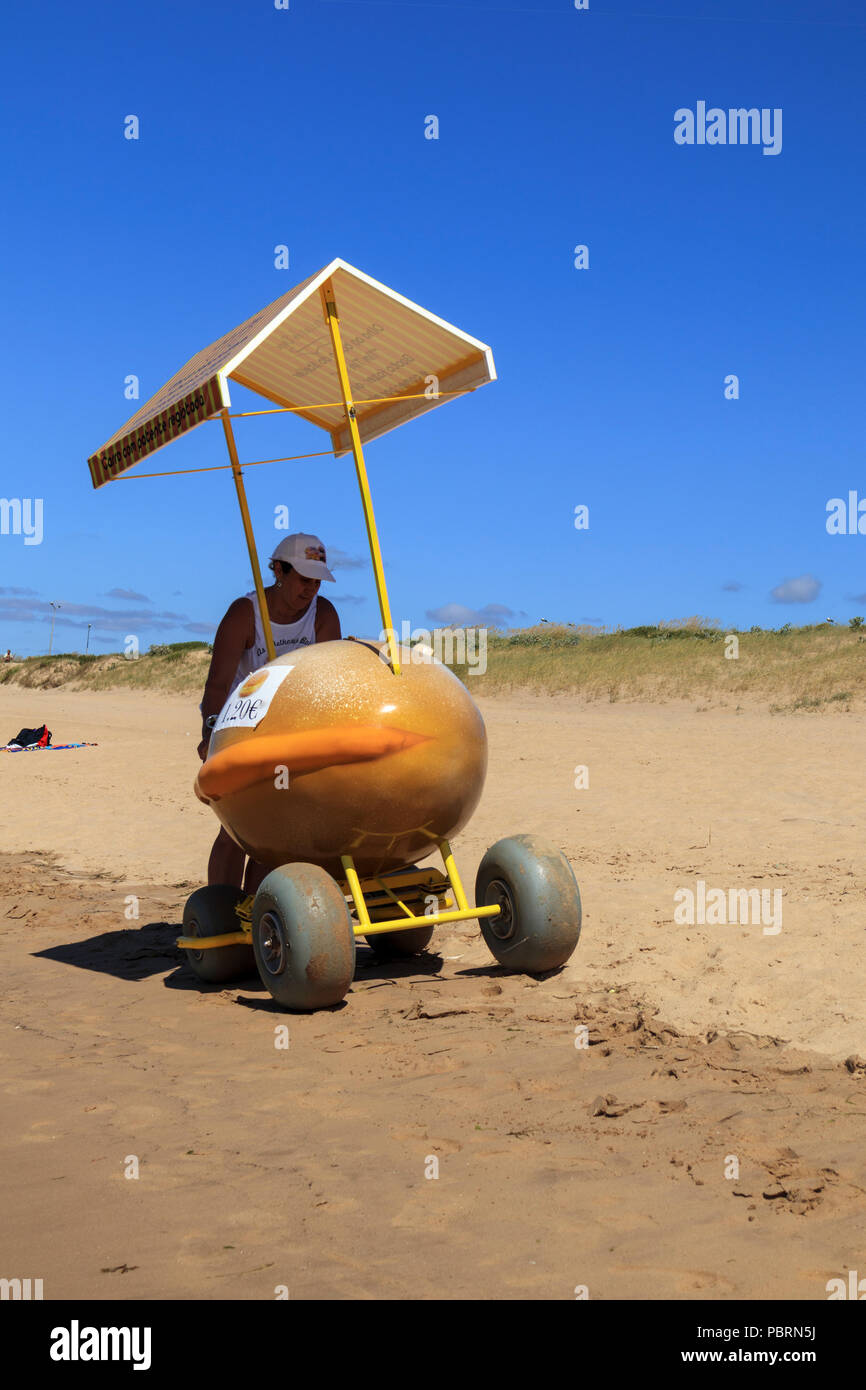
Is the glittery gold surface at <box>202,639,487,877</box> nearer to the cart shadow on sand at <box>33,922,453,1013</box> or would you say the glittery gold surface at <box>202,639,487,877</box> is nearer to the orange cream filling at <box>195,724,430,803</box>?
the orange cream filling at <box>195,724,430,803</box>

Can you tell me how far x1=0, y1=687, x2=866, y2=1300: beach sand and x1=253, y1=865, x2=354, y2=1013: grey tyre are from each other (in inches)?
7.3

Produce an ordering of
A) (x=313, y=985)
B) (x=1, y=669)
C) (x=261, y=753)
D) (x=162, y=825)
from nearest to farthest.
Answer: (x=313, y=985)
(x=261, y=753)
(x=162, y=825)
(x=1, y=669)

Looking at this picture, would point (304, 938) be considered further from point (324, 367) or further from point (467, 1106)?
point (324, 367)

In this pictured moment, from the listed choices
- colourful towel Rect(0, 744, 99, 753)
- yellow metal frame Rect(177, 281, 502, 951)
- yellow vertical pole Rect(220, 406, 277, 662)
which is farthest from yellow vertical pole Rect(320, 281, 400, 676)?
colourful towel Rect(0, 744, 99, 753)

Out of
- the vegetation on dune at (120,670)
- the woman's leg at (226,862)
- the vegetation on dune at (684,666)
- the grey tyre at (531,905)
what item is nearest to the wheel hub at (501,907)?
the grey tyre at (531,905)

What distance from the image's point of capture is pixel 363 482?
6.19m

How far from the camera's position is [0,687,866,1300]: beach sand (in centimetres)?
311

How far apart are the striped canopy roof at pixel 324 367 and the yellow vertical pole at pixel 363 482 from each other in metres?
0.11

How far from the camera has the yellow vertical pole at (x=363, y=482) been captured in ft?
20.1

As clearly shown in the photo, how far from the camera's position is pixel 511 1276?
2986mm

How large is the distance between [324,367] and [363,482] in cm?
150
